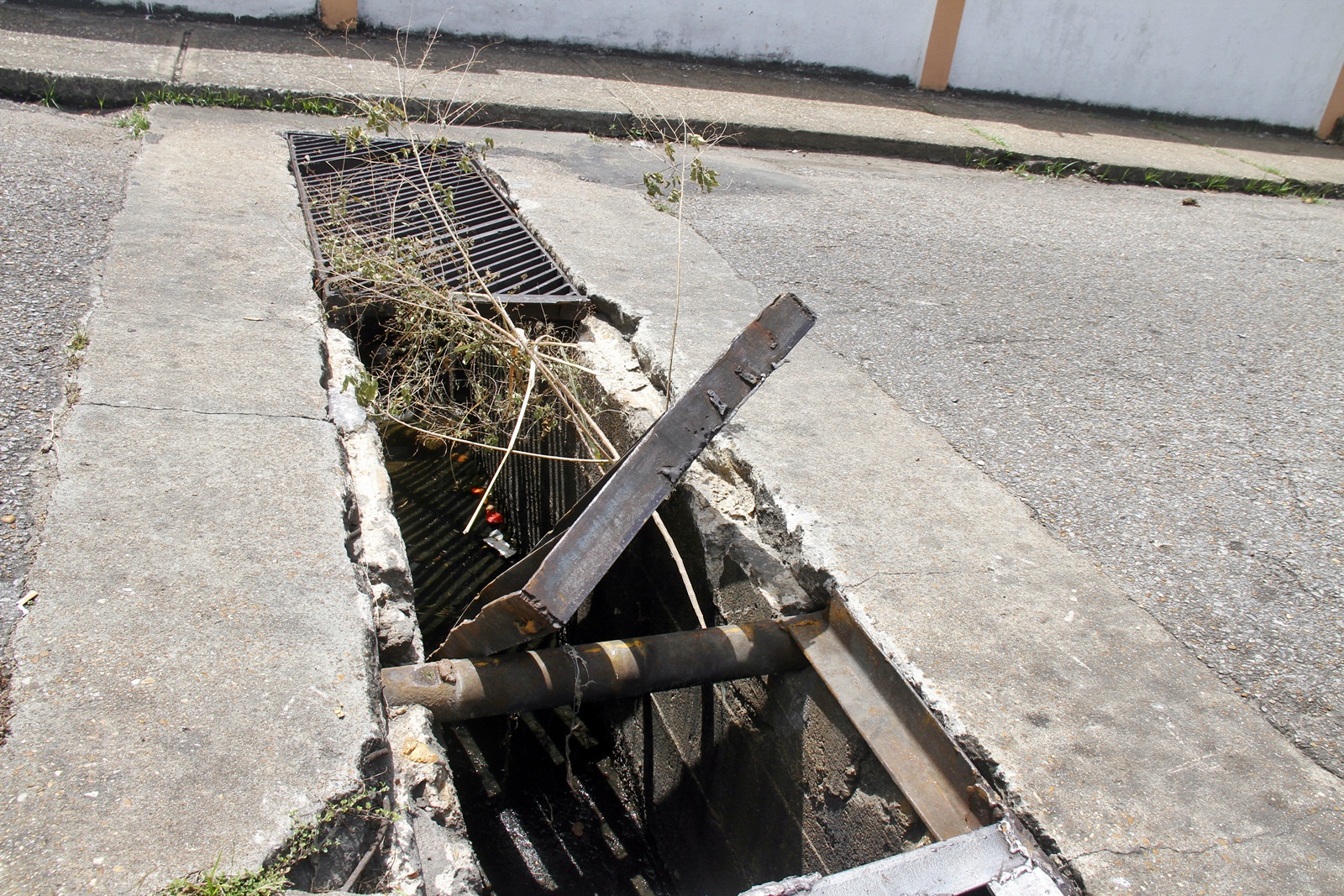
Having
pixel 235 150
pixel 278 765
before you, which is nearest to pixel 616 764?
pixel 278 765

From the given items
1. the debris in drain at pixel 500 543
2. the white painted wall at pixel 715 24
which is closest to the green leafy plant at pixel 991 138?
the white painted wall at pixel 715 24

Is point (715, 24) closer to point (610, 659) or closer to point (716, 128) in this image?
point (716, 128)

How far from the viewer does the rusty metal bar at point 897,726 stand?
1.60 meters

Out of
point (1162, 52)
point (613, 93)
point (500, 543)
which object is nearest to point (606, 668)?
point (500, 543)

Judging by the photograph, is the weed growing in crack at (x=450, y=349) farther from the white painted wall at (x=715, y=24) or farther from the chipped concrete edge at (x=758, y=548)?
the white painted wall at (x=715, y=24)

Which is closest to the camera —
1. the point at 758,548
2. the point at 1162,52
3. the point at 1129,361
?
the point at 758,548

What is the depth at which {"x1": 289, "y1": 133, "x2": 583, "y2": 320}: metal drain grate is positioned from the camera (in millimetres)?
3350

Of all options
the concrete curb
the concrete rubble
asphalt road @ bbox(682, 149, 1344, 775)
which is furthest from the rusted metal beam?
the concrete curb

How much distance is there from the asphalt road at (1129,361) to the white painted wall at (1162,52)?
255 cm

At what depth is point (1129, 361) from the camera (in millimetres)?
3326

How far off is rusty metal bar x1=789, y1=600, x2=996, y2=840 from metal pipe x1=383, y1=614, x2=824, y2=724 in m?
0.07

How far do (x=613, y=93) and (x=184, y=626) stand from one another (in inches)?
200

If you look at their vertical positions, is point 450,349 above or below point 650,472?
below

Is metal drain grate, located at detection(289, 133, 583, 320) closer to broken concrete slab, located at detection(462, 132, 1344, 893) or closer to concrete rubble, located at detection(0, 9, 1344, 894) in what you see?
concrete rubble, located at detection(0, 9, 1344, 894)
